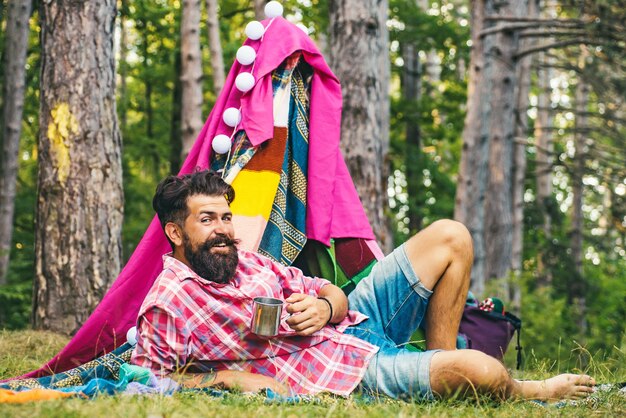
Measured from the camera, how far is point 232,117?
4.12 metres

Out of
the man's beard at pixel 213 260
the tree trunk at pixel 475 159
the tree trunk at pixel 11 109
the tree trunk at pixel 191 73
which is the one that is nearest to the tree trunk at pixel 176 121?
the tree trunk at pixel 11 109

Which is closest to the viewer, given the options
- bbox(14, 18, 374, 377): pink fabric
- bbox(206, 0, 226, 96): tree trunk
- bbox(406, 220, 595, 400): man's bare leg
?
bbox(406, 220, 595, 400): man's bare leg

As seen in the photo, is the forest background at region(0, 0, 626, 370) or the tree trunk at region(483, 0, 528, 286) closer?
the forest background at region(0, 0, 626, 370)

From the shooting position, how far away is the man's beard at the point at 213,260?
3201mm

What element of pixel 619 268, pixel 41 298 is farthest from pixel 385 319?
pixel 619 268

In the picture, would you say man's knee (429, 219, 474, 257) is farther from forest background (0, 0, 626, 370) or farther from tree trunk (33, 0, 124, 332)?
tree trunk (33, 0, 124, 332)

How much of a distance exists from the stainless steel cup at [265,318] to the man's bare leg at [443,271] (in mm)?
807

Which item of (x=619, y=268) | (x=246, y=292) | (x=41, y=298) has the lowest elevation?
(x=619, y=268)

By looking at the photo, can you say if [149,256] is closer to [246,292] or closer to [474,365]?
[246,292]

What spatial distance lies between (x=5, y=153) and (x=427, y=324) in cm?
687

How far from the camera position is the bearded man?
10.1 feet

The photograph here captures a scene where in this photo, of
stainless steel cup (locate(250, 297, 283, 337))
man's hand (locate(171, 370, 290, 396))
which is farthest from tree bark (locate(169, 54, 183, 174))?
stainless steel cup (locate(250, 297, 283, 337))

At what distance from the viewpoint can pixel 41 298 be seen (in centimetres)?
513

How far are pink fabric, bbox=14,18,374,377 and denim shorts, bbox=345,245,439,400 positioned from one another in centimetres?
55
